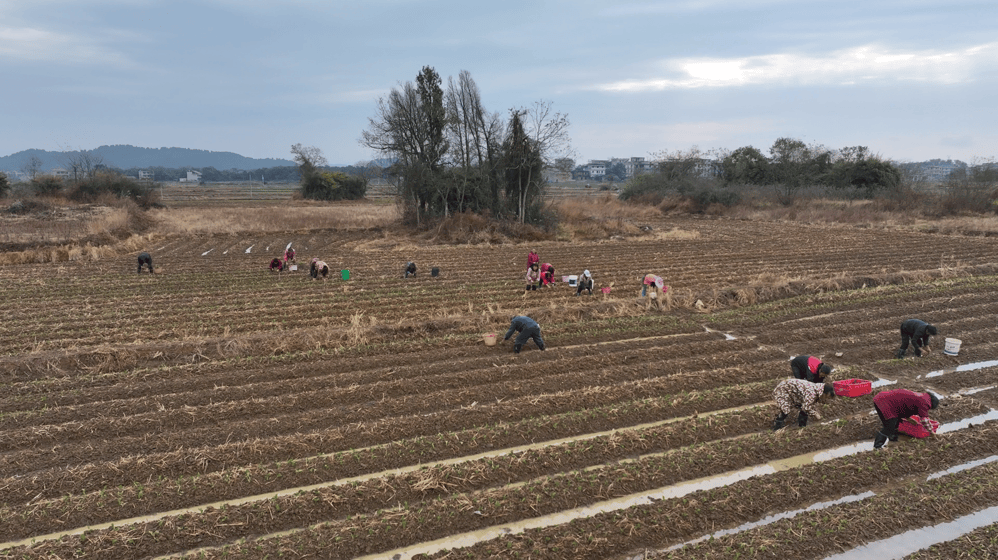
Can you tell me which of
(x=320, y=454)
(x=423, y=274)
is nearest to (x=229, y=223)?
(x=423, y=274)

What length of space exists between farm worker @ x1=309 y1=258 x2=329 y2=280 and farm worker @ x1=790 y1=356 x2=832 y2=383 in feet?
Answer: 44.2

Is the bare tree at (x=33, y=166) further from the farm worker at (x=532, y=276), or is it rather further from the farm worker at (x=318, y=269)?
the farm worker at (x=532, y=276)

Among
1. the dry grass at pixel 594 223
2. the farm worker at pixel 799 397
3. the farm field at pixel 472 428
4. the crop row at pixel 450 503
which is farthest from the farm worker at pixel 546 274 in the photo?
the dry grass at pixel 594 223

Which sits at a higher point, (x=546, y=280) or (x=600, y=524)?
(x=546, y=280)

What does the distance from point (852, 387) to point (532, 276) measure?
28.7 feet

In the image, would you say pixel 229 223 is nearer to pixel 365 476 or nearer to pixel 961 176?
pixel 365 476

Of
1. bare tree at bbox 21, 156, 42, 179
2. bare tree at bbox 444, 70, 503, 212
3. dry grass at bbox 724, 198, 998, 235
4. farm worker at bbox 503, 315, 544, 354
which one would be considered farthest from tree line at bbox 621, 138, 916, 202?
bare tree at bbox 21, 156, 42, 179

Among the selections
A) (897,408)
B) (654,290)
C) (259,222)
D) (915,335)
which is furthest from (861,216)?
(259,222)

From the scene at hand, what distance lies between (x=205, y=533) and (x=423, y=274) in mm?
13681

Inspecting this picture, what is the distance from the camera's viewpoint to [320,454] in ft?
21.1

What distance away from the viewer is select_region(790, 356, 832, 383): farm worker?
718 centimetres

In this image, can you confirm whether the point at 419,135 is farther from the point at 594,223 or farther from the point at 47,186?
the point at 47,186

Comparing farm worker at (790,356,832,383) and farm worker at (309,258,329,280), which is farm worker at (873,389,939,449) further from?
farm worker at (309,258,329,280)

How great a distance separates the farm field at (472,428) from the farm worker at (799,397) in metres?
0.25
